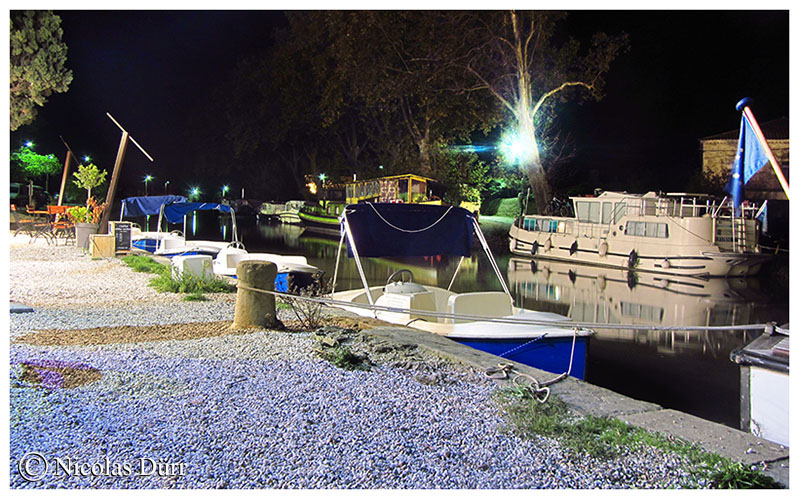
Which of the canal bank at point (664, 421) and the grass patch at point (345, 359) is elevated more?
the grass patch at point (345, 359)

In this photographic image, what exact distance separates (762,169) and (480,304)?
28820 mm

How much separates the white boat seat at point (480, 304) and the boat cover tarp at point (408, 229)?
71.6 inches

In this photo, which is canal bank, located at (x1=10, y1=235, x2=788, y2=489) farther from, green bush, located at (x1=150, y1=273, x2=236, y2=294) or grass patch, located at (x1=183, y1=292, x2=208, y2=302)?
green bush, located at (x1=150, y1=273, x2=236, y2=294)

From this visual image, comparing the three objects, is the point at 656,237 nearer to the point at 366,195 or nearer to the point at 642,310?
the point at 642,310

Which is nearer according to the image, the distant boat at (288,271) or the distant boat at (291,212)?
the distant boat at (288,271)

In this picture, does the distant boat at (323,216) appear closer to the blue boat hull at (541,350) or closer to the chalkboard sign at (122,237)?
the chalkboard sign at (122,237)

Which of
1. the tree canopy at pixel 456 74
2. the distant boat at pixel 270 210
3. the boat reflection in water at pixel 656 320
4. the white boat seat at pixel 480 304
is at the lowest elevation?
the boat reflection in water at pixel 656 320

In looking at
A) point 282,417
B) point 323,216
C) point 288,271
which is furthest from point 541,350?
point 323,216

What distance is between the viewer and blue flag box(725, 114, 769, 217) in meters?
6.13

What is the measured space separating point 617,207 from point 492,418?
24970 millimetres

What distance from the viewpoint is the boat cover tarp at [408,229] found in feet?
37.9

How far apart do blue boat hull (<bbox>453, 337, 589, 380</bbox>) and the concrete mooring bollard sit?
9.39 feet

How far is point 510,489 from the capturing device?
11.8 feet

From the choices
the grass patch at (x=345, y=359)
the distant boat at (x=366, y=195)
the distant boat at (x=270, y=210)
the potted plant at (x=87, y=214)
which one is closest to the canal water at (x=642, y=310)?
the grass patch at (x=345, y=359)
